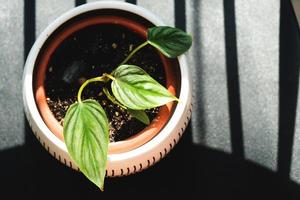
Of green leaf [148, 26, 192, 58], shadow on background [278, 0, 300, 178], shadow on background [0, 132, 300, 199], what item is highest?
green leaf [148, 26, 192, 58]

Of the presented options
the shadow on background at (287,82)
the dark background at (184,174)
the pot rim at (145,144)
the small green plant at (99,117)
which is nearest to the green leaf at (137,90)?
the small green plant at (99,117)

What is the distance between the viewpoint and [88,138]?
0.82 metres

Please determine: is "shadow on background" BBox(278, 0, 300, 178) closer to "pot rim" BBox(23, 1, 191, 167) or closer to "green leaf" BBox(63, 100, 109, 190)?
"pot rim" BBox(23, 1, 191, 167)

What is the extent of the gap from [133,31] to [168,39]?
11 centimetres

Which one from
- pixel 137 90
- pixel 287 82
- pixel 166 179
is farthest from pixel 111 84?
pixel 287 82

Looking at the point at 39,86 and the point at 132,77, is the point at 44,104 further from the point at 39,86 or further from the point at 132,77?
the point at 132,77

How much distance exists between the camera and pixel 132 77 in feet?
2.86

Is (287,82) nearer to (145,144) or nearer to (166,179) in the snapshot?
(166,179)

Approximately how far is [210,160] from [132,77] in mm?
452

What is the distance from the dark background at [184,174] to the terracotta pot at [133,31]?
11.0 inches

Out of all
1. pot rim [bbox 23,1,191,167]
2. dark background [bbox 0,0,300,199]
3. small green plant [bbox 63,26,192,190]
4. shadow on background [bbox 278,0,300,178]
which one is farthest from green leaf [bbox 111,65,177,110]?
shadow on background [bbox 278,0,300,178]

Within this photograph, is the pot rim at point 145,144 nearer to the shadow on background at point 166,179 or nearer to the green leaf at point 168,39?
the green leaf at point 168,39

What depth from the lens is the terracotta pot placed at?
37.2 inches

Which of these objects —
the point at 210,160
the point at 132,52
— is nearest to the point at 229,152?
the point at 210,160
